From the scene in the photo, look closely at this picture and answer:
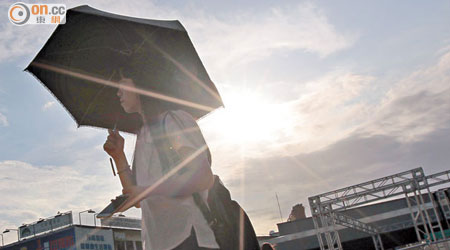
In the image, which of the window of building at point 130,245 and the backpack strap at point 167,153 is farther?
the window of building at point 130,245

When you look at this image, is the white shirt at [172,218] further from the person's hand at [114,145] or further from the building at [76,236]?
the building at [76,236]

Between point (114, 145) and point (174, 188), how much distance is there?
472mm

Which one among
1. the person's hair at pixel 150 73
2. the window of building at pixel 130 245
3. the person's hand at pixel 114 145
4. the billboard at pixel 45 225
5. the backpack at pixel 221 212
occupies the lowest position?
the backpack at pixel 221 212

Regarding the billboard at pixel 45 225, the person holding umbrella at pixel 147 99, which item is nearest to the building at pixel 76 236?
the billboard at pixel 45 225

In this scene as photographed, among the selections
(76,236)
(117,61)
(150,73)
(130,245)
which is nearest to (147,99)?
(150,73)

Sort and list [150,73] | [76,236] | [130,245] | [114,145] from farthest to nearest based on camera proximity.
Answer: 1. [130,245]
2. [76,236]
3. [150,73]
4. [114,145]

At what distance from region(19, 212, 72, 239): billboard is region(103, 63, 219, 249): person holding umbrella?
43.2 m

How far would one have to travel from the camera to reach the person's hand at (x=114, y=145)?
1.71 m

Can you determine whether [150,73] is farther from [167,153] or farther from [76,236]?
[76,236]

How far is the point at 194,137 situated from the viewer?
1.48m

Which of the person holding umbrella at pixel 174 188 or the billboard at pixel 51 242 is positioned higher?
the billboard at pixel 51 242

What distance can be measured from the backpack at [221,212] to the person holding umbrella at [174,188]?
2 centimetres

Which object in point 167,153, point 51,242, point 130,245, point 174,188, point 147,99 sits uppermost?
point 51,242

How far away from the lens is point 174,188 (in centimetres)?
138
